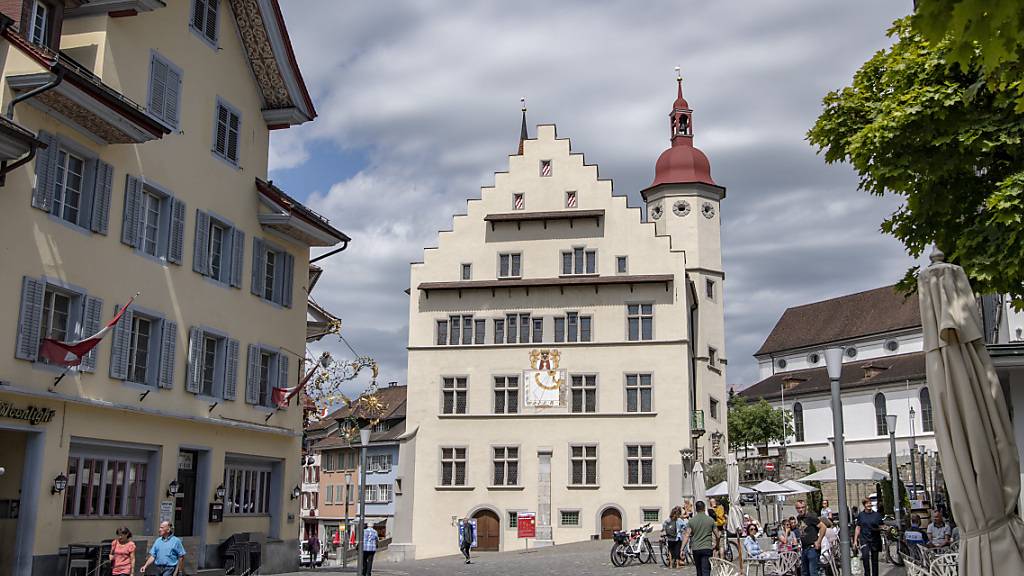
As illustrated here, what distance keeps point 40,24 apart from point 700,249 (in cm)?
3939

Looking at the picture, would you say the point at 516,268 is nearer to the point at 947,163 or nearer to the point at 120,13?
the point at 120,13

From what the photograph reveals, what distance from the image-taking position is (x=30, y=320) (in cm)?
1739

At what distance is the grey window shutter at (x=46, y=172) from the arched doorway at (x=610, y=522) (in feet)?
103

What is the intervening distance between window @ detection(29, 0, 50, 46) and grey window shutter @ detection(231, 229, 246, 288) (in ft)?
22.8

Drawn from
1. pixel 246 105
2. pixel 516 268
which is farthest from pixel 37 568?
pixel 516 268

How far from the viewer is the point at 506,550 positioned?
45.0 meters

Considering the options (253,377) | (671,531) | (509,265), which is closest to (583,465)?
(509,265)

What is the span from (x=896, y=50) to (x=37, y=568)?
666 inches

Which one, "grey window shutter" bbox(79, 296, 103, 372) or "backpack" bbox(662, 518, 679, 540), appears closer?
"grey window shutter" bbox(79, 296, 103, 372)

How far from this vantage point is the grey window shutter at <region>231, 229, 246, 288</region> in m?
24.7

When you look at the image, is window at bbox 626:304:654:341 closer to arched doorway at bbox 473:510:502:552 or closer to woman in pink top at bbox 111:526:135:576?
arched doorway at bbox 473:510:502:552

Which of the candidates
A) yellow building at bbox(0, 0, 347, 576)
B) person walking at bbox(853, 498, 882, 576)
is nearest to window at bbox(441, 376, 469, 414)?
yellow building at bbox(0, 0, 347, 576)

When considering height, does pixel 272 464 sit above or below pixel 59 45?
below

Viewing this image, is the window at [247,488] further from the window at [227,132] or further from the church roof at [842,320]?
the church roof at [842,320]
